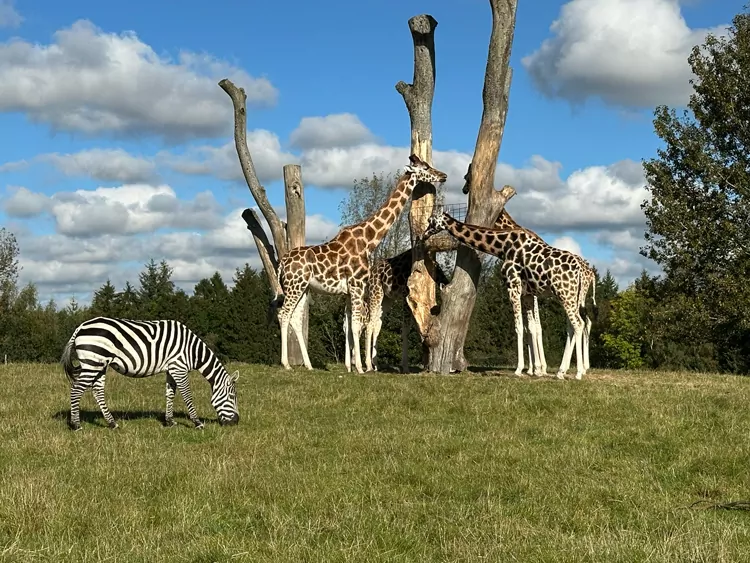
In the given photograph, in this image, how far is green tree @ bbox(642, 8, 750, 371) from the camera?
25688 mm

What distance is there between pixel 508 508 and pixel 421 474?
1.46 meters

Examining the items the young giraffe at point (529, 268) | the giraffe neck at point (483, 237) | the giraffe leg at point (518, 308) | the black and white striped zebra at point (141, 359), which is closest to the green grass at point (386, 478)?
the black and white striped zebra at point (141, 359)

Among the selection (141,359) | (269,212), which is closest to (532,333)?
(269,212)

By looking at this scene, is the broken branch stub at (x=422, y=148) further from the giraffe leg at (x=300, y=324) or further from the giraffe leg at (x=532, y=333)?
the giraffe leg at (x=300, y=324)

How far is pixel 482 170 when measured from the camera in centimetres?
1869

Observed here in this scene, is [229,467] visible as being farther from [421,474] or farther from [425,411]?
[425,411]

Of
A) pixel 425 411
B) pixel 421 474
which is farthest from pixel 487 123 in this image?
pixel 421 474

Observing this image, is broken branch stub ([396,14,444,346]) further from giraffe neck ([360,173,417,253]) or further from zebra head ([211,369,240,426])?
zebra head ([211,369,240,426])

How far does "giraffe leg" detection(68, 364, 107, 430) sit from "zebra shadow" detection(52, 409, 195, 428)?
48 cm

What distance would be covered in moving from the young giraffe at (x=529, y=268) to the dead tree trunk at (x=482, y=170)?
0.71 meters

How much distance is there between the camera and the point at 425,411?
12852mm

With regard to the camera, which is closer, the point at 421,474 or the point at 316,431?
the point at 421,474

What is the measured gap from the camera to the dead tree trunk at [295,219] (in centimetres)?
2138

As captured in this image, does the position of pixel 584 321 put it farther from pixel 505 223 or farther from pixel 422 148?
pixel 422 148
